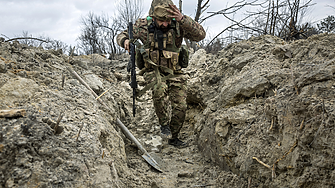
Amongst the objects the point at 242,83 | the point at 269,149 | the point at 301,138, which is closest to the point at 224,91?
the point at 242,83

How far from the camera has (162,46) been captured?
3.20 metres

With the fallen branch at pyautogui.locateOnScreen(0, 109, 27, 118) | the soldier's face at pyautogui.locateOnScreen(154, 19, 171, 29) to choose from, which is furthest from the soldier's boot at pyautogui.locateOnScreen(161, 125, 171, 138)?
the fallen branch at pyautogui.locateOnScreen(0, 109, 27, 118)

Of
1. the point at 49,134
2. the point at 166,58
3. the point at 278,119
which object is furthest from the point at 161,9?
the point at 49,134

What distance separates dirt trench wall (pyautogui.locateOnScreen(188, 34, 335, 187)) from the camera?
1.33 meters

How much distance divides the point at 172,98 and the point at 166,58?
0.64 m

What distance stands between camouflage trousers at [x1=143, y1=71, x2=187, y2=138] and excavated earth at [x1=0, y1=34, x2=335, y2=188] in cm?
35

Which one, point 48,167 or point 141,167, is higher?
point 48,167

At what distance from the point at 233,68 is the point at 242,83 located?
0.76 m

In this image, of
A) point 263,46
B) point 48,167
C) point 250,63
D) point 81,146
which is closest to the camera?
point 48,167

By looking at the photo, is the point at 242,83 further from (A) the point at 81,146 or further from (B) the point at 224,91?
(A) the point at 81,146

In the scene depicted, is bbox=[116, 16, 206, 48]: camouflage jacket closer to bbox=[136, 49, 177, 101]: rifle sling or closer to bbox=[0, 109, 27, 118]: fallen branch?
bbox=[136, 49, 177, 101]: rifle sling

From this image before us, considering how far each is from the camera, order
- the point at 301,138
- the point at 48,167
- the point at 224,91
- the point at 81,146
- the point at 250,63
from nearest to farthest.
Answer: the point at 48,167 → the point at 301,138 → the point at 81,146 → the point at 224,91 → the point at 250,63

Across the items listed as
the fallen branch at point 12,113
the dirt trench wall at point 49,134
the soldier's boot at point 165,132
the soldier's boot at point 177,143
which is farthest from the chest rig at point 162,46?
the fallen branch at point 12,113

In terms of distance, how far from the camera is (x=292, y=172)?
4.69 ft
